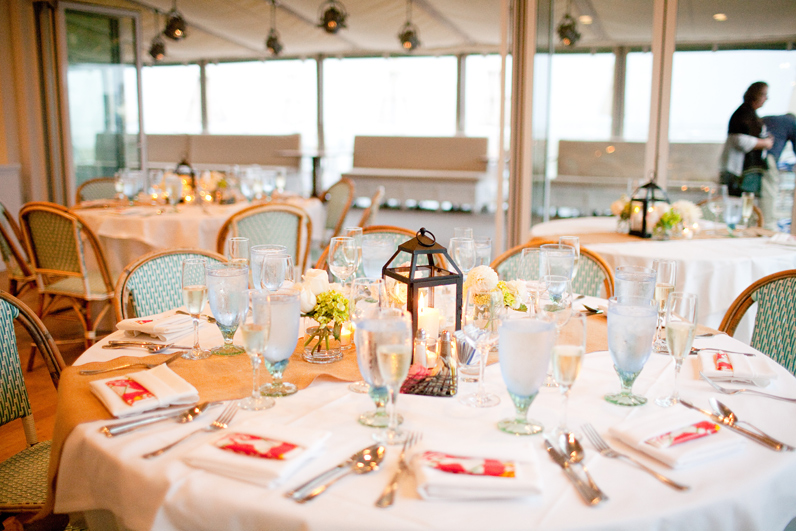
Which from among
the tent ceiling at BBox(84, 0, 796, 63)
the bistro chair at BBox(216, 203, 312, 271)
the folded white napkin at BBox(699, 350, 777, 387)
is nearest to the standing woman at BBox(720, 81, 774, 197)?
the tent ceiling at BBox(84, 0, 796, 63)

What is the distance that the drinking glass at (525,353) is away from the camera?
101cm

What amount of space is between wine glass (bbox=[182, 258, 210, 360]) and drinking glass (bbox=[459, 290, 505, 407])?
0.59m

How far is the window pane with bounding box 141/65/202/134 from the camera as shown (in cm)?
1337

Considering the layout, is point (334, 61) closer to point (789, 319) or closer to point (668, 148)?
point (668, 148)

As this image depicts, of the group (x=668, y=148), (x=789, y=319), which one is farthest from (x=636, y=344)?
(x=668, y=148)

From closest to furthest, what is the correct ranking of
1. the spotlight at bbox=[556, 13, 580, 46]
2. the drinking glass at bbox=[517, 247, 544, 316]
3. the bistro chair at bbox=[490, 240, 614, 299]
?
1. the drinking glass at bbox=[517, 247, 544, 316]
2. the bistro chair at bbox=[490, 240, 614, 299]
3. the spotlight at bbox=[556, 13, 580, 46]

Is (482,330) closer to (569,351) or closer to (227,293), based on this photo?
(569,351)

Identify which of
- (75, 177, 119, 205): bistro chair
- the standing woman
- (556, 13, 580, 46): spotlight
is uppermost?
(556, 13, 580, 46): spotlight

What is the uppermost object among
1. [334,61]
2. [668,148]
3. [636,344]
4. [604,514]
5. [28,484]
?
[334,61]

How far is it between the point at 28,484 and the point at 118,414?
620 mm

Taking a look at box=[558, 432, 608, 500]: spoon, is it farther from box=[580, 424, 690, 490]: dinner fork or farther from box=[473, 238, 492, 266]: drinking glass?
box=[473, 238, 492, 266]: drinking glass

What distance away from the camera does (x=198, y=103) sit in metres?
13.3

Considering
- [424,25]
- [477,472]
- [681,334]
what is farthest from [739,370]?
[424,25]

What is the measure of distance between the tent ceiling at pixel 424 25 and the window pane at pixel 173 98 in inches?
14.0
